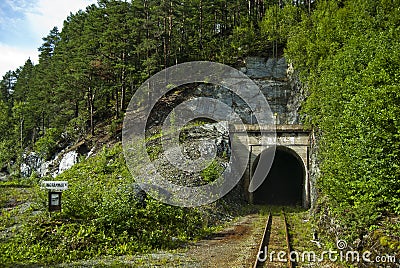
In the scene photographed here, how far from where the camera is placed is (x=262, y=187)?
28984 mm

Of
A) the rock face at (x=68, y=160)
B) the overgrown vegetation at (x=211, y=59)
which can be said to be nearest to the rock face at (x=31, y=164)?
the overgrown vegetation at (x=211, y=59)

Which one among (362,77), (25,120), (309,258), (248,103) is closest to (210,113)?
(248,103)

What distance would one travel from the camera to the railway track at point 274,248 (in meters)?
9.51

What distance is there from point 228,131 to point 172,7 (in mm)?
14854

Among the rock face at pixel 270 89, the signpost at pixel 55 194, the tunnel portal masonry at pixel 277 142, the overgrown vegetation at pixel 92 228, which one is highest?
the rock face at pixel 270 89

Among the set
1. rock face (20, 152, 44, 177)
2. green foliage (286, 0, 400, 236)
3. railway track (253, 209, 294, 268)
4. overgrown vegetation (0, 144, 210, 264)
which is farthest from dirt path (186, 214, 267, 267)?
rock face (20, 152, 44, 177)

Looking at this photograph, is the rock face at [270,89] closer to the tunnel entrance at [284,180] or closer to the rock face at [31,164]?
the tunnel entrance at [284,180]

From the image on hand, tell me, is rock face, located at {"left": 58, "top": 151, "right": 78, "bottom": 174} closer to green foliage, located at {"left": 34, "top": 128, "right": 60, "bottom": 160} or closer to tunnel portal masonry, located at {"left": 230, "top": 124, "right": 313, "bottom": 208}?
green foliage, located at {"left": 34, "top": 128, "right": 60, "bottom": 160}

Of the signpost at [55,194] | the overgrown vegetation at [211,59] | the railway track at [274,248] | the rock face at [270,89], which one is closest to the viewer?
the overgrown vegetation at [211,59]

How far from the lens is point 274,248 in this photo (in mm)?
11320

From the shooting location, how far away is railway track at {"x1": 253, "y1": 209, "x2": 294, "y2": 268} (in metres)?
9.51

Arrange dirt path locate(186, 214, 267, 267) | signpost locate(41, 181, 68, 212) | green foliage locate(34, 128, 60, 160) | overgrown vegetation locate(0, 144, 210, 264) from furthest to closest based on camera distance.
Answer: green foliage locate(34, 128, 60, 160) → signpost locate(41, 181, 68, 212) → overgrown vegetation locate(0, 144, 210, 264) → dirt path locate(186, 214, 267, 267)

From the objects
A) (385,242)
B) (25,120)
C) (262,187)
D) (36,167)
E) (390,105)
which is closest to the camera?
(385,242)

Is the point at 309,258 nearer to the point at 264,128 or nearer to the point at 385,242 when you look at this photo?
the point at 385,242
